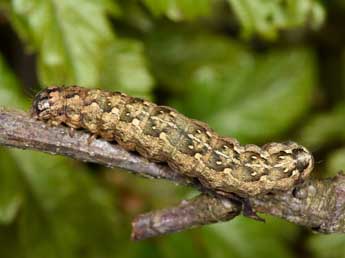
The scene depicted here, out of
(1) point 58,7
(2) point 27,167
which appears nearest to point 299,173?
(1) point 58,7

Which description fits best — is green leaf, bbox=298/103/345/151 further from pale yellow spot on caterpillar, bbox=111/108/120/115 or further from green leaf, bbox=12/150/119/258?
pale yellow spot on caterpillar, bbox=111/108/120/115

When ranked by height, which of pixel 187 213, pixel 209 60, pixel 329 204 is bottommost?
pixel 187 213

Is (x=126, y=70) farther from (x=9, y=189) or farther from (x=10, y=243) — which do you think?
(x=10, y=243)

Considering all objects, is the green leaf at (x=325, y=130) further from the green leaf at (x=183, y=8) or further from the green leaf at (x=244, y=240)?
the green leaf at (x=183, y=8)

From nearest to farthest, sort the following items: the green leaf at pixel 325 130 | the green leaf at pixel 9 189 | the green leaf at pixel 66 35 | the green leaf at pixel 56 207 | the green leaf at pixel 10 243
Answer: the green leaf at pixel 66 35 < the green leaf at pixel 9 189 < the green leaf at pixel 56 207 < the green leaf at pixel 10 243 < the green leaf at pixel 325 130

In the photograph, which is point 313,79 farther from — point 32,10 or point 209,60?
point 32,10

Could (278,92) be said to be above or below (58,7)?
above

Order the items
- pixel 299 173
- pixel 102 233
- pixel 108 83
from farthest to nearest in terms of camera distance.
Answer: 1. pixel 102 233
2. pixel 108 83
3. pixel 299 173

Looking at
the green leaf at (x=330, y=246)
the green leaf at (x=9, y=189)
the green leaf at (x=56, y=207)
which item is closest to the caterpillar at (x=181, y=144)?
the green leaf at (x=9, y=189)
